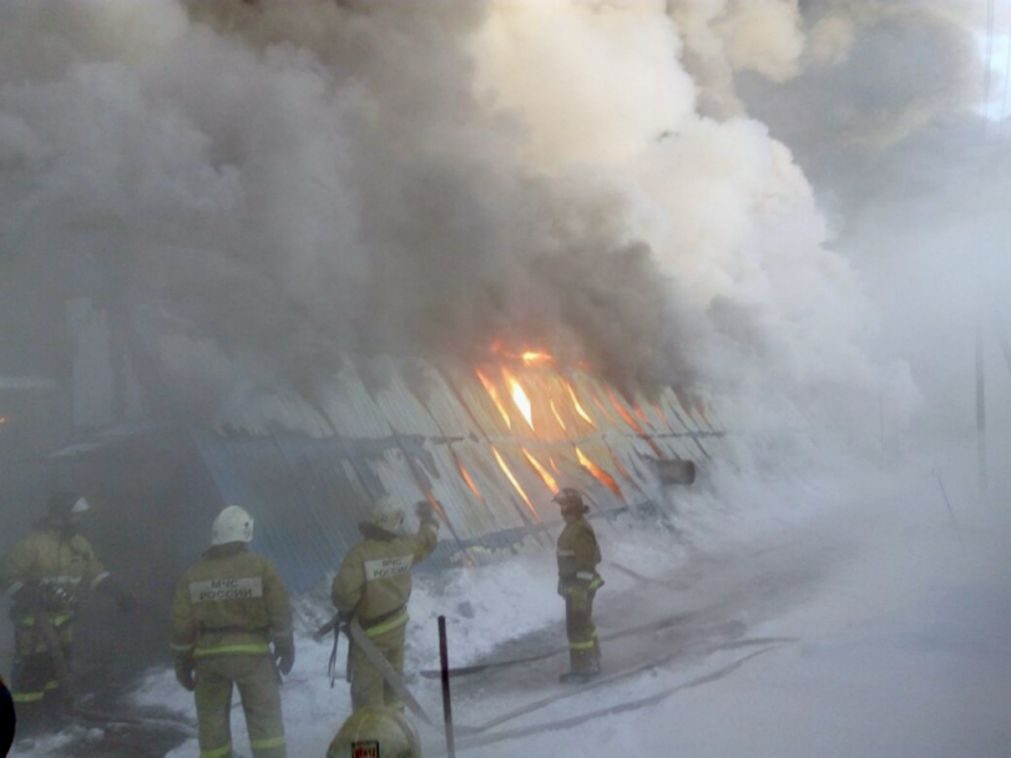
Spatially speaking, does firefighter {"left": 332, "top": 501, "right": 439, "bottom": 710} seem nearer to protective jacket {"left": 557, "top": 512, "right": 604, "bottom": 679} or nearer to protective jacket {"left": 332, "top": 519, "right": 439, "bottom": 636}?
protective jacket {"left": 332, "top": 519, "right": 439, "bottom": 636}

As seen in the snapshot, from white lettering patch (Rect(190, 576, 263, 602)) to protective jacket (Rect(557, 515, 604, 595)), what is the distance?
2024 mm

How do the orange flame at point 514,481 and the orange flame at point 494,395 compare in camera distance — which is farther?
the orange flame at point 494,395

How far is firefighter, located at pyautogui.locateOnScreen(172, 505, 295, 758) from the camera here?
3.58 m

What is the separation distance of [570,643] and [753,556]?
2417 mm

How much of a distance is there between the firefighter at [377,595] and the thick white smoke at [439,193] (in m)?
1.89

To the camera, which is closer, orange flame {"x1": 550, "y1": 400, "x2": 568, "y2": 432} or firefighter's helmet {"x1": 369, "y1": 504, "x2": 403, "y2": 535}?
firefighter's helmet {"x1": 369, "y1": 504, "x2": 403, "y2": 535}

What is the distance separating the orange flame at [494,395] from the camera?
6992 millimetres

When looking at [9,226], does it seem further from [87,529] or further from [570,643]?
[570,643]

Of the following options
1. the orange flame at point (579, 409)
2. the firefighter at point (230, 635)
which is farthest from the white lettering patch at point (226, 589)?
the orange flame at point (579, 409)

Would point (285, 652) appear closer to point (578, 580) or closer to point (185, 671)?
point (185, 671)

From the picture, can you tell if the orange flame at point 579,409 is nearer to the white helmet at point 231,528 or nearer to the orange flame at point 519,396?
the orange flame at point 519,396

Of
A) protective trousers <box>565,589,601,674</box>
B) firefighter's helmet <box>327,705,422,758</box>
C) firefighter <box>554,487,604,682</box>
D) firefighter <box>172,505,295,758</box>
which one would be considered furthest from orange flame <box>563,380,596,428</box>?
firefighter's helmet <box>327,705,422,758</box>

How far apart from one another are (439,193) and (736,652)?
4.73 m

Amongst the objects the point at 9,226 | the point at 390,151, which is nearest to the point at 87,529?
the point at 9,226
